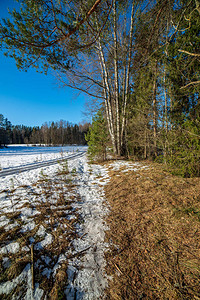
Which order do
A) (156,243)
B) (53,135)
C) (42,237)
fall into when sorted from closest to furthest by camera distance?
(156,243), (42,237), (53,135)

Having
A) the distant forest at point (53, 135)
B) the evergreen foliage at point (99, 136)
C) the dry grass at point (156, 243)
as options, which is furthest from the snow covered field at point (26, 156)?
the distant forest at point (53, 135)

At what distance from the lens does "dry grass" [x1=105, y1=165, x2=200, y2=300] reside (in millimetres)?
1264

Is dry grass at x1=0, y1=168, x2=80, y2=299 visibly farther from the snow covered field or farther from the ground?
the snow covered field

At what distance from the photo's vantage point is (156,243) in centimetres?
180

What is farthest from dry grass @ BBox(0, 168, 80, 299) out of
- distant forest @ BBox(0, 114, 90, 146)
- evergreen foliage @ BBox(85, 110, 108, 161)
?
distant forest @ BBox(0, 114, 90, 146)

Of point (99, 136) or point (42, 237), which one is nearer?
point (42, 237)

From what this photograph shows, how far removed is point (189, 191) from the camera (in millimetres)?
2902

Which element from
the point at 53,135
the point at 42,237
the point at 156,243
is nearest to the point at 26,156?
the point at 42,237

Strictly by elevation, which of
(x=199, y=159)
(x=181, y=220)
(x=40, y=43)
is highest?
(x=40, y=43)

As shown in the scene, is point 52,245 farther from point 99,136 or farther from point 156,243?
point 99,136

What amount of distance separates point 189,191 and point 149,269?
90.0 inches

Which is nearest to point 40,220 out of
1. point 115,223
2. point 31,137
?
point 115,223

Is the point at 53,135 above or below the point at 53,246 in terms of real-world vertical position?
above

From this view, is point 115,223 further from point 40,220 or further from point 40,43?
point 40,43
